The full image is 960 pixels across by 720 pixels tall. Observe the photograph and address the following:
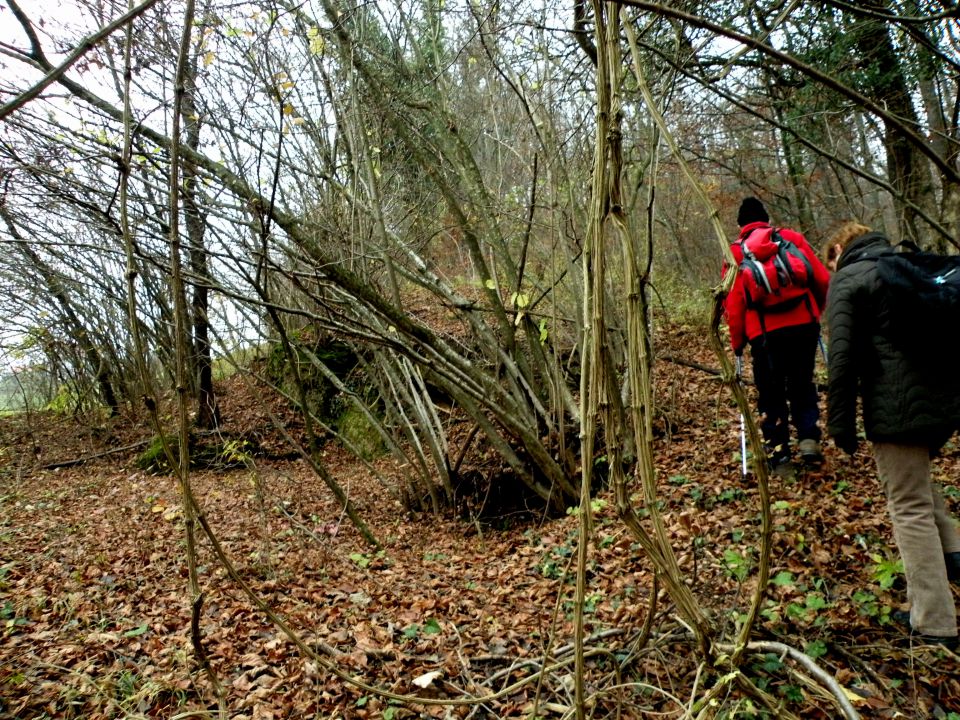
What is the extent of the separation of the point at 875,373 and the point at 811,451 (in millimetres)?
1881

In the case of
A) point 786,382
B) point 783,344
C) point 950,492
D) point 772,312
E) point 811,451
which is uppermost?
point 772,312

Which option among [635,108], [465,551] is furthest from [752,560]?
[635,108]

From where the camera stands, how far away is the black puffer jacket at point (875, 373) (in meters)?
2.74

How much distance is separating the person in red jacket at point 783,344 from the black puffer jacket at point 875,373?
4.93ft

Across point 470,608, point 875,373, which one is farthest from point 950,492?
point 470,608

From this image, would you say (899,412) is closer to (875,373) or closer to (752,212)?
(875,373)

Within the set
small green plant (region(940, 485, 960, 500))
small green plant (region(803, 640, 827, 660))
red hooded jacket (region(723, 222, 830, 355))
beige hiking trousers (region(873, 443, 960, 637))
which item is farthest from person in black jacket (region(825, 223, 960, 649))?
red hooded jacket (region(723, 222, 830, 355))

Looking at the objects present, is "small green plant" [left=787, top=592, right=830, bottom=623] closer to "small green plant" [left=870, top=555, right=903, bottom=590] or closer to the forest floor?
the forest floor

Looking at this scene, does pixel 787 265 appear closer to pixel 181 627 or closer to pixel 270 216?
pixel 270 216

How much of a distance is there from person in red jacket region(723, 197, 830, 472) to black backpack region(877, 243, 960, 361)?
62.7 inches

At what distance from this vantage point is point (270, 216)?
3873 mm

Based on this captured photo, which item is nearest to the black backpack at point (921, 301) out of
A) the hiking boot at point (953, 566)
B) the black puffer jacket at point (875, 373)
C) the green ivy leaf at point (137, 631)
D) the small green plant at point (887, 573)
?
the black puffer jacket at point (875, 373)

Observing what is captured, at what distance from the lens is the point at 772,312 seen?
457cm

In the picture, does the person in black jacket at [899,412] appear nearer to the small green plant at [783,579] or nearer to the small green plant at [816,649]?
the small green plant at [816,649]
